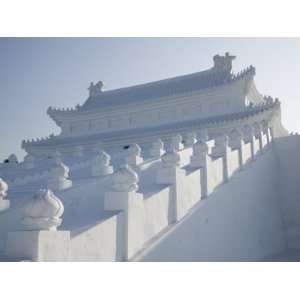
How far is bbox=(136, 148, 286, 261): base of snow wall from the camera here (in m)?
6.70

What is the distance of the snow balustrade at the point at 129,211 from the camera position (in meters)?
4.25

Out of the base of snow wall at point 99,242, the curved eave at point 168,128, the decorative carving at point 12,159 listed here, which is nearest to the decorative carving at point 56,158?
the decorative carving at point 12,159

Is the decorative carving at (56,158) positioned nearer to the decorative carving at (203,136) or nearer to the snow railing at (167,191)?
the snow railing at (167,191)

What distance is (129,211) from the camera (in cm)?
563

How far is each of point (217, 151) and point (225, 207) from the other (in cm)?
159

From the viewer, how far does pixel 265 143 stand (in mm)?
13664

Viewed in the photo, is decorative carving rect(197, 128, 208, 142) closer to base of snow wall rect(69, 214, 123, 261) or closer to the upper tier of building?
the upper tier of building

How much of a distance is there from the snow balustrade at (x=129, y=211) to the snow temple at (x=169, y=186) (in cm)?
1

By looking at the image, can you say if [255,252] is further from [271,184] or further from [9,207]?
[9,207]

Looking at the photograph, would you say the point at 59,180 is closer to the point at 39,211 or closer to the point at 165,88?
the point at 39,211

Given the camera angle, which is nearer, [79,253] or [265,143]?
[79,253]

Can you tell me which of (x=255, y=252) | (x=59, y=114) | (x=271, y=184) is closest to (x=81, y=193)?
(x=255, y=252)

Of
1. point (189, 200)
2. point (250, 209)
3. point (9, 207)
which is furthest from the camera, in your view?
point (250, 209)

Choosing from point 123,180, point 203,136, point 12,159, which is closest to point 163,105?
point 203,136
